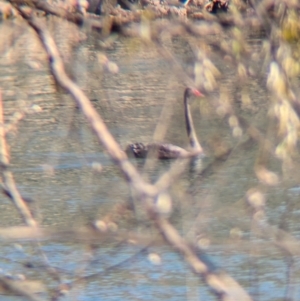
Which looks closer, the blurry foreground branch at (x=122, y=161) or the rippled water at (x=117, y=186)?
the blurry foreground branch at (x=122, y=161)

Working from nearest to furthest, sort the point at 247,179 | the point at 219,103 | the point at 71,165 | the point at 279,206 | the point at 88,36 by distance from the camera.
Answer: the point at 219,103
the point at 88,36
the point at 279,206
the point at 247,179
the point at 71,165

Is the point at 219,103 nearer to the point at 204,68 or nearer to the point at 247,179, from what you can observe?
the point at 204,68

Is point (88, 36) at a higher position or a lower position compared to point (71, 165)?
lower

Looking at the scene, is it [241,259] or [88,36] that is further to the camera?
[241,259]

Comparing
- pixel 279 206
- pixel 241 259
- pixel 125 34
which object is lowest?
pixel 125 34

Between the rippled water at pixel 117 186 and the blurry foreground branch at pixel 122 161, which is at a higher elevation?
the rippled water at pixel 117 186

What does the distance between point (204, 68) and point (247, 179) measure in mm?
6074

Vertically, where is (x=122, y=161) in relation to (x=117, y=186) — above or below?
below

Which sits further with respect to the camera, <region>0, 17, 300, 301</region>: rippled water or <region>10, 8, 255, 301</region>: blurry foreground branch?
<region>0, 17, 300, 301</region>: rippled water

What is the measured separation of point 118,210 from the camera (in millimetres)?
2719

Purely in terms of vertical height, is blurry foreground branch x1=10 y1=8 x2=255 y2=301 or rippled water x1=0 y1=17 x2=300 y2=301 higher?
rippled water x1=0 y1=17 x2=300 y2=301

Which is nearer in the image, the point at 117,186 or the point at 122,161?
the point at 122,161

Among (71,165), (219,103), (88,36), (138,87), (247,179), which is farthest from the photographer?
(138,87)

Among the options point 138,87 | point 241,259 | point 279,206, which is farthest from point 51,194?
point 138,87
